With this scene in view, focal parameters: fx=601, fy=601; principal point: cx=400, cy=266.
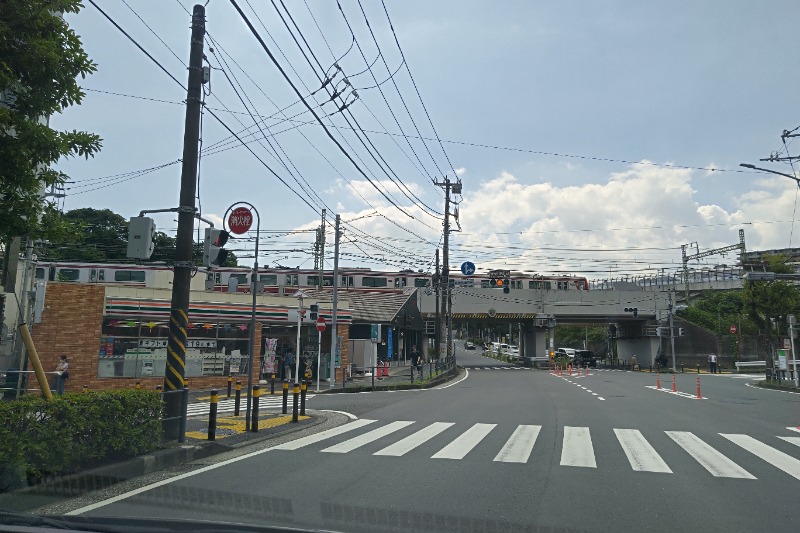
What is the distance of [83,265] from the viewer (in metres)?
43.2

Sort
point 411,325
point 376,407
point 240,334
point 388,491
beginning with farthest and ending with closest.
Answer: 1. point 411,325
2. point 240,334
3. point 376,407
4. point 388,491

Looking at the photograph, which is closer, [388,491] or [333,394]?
[388,491]

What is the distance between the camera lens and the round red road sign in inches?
543

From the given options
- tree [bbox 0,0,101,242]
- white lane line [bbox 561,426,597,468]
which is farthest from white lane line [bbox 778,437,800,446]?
tree [bbox 0,0,101,242]

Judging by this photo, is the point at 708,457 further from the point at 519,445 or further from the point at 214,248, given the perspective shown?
the point at 214,248

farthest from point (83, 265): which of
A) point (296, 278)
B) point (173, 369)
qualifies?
point (173, 369)

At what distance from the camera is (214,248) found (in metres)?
11.1

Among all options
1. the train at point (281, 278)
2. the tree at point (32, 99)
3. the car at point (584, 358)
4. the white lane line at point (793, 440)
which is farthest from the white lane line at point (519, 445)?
the car at point (584, 358)

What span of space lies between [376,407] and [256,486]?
10472 mm

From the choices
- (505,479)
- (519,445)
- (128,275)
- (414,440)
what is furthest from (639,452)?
(128,275)

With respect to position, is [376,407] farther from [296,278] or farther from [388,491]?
[296,278]

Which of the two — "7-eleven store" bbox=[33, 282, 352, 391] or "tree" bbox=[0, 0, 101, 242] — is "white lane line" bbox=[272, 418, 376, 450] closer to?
"tree" bbox=[0, 0, 101, 242]

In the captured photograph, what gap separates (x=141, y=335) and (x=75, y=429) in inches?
731

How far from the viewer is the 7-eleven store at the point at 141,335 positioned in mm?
22766
